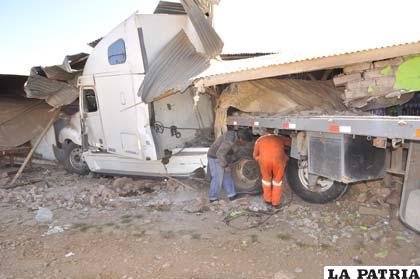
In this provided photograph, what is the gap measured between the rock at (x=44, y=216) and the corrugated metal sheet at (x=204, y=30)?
3821 mm

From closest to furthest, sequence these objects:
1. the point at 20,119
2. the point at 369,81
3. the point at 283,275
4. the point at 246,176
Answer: the point at 283,275
the point at 369,81
the point at 246,176
the point at 20,119

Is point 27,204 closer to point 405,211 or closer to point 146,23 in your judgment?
point 146,23

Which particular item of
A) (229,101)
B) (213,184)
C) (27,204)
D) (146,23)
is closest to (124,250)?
(213,184)

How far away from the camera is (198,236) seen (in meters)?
4.80

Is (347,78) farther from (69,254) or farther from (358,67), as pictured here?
(69,254)

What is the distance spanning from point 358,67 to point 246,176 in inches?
106

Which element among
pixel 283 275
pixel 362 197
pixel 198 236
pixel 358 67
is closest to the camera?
pixel 283 275

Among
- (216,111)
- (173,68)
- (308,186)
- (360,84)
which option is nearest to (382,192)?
(308,186)

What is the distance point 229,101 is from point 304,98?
1192 mm

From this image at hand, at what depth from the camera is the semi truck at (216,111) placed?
4336 mm

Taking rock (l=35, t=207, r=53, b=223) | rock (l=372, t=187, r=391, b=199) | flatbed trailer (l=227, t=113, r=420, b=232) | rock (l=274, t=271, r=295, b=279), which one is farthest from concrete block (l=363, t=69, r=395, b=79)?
rock (l=35, t=207, r=53, b=223)

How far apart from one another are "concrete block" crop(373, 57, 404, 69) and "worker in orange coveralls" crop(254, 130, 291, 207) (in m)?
1.76

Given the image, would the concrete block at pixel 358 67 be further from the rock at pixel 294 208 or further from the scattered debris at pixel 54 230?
the scattered debris at pixel 54 230

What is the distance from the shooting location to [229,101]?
626 centimetres
